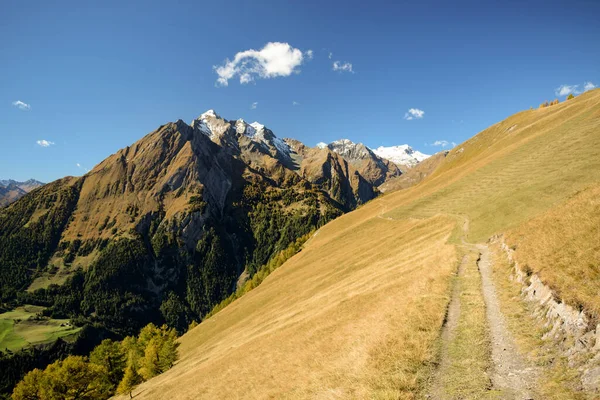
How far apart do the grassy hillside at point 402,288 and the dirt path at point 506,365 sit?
109 centimetres

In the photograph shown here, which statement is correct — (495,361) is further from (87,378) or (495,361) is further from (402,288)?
(87,378)

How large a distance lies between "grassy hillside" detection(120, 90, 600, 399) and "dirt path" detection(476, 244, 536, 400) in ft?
3.57

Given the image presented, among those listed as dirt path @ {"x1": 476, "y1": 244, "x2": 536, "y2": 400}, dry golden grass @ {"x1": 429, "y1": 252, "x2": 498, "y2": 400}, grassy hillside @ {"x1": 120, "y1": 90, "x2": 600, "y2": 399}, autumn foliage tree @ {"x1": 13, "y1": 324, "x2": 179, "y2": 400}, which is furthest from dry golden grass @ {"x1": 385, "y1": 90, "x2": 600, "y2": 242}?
autumn foliage tree @ {"x1": 13, "y1": 324, "x2": 179, "y2": 400}

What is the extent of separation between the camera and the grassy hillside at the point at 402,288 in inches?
747

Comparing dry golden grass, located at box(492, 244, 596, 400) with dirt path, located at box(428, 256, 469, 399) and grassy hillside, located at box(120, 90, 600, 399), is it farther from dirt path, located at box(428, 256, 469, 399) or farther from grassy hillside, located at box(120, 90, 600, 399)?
dirt path, located at box(428, 256, 469, 399)

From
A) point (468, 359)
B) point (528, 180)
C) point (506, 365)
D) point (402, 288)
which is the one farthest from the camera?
point (528, 180)

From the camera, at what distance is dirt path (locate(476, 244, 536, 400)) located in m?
12.9

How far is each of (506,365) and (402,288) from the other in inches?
696

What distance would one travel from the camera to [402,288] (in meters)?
32.6

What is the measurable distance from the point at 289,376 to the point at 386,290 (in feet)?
50.7

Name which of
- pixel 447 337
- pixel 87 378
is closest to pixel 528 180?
pixel 447 337

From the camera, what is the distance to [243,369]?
1388 inches

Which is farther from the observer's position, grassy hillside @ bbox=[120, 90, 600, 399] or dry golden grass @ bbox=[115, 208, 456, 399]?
grassy hillside @ bbox=[120, 90, 600, 399]

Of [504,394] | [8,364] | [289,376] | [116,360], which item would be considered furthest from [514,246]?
[8,364]
